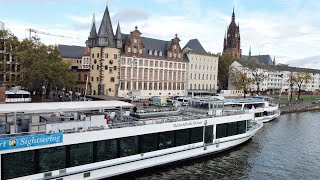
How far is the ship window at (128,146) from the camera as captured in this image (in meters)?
23.0

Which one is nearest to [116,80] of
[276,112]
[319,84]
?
[276,112]

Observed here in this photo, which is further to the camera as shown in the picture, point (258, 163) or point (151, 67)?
point (151, 67)

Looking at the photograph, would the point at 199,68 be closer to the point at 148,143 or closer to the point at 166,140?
the point at 166,140

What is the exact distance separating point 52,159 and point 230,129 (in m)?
18.9

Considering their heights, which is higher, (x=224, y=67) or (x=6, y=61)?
(x=224, y=67)

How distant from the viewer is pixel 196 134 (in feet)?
93.2

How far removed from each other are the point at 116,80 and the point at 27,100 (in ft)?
68.4

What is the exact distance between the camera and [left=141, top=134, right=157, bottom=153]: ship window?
24312mm

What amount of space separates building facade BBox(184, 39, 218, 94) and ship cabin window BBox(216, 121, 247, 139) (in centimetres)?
5740

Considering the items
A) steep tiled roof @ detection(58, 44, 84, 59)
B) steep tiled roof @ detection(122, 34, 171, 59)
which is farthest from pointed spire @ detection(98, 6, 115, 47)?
steep tiled roof @ detection(58, 44, 84, 59)

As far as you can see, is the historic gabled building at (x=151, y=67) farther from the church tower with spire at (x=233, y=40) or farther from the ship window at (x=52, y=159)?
the church tower with spire at (x=233, y=40)

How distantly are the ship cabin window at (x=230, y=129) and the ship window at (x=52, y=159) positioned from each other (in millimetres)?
15984

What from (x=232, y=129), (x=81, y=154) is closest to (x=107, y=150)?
(x=81, y=154)

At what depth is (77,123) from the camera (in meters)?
21.5
